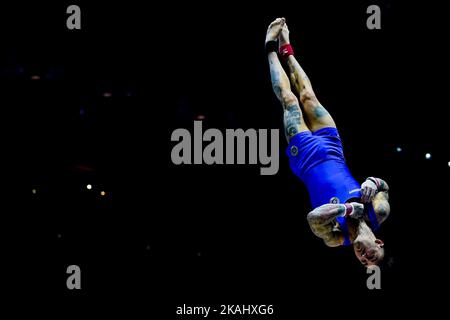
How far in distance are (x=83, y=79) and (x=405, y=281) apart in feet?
10.7

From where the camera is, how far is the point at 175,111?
22.0 feet

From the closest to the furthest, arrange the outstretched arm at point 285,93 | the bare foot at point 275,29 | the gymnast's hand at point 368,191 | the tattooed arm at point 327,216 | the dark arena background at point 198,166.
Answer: the tattooed arm at point 327,216 < the gymnast's hand at point 368,191 < the outstretched arm at point 285,93 < the bare foot at point 275,29 < the dark arena background at point 198,166

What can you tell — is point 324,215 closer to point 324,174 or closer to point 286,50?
point 324,174

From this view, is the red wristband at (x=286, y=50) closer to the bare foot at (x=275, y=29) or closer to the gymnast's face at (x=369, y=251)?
the bare foot at (x=275, y=29)

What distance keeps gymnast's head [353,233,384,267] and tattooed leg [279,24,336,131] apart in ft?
3.36

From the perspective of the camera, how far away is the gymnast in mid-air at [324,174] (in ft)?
17.2

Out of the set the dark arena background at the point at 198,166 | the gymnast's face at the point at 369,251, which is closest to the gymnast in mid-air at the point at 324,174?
the gymnast's face at the point at 369,251

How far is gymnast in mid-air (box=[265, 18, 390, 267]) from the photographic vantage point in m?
5.23

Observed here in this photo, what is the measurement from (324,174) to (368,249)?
0.70 meters

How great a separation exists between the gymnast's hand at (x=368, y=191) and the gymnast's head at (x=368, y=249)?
261 mm

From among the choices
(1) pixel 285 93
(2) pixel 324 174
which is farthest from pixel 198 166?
(2) pixel 324 174
